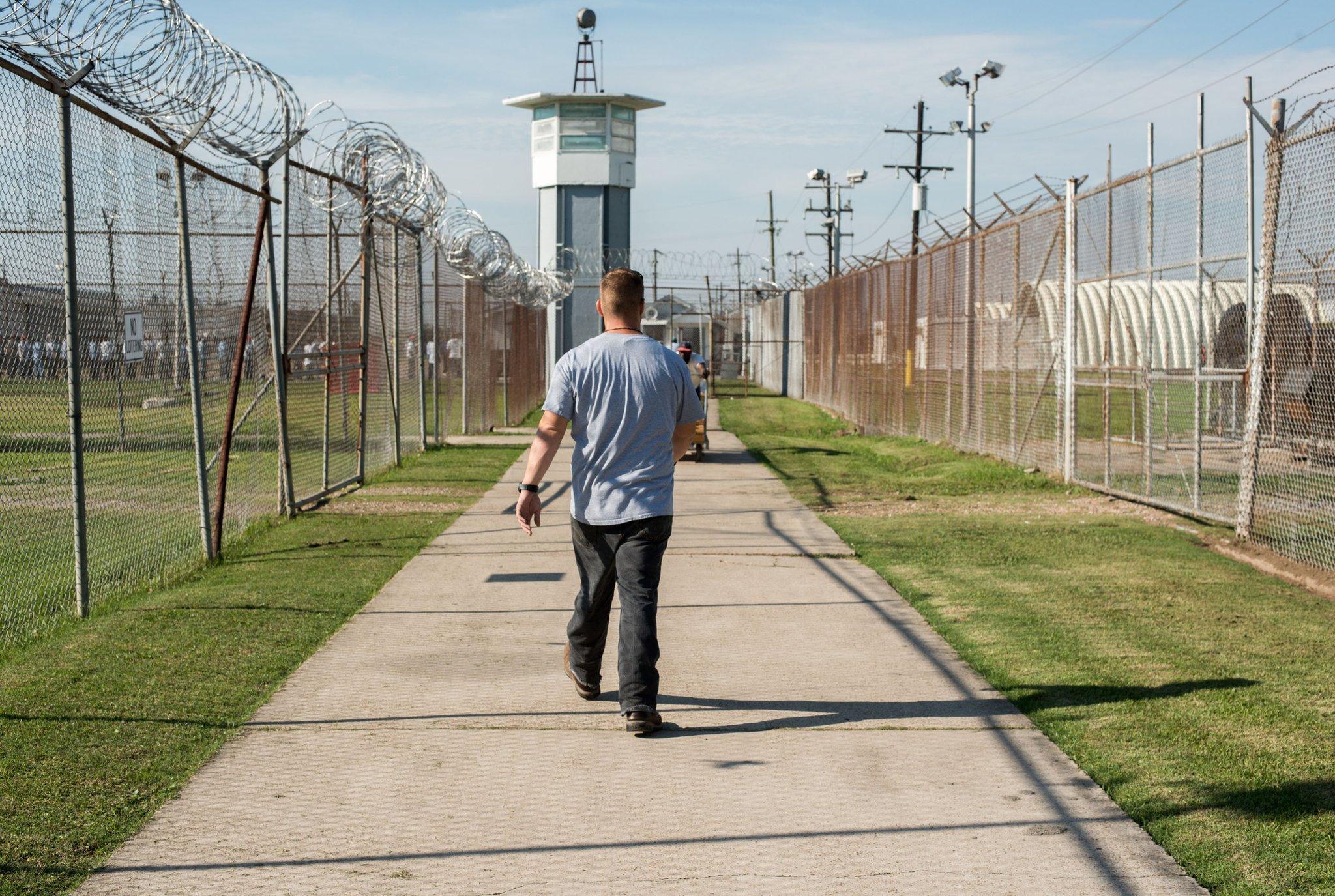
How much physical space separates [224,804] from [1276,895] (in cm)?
311

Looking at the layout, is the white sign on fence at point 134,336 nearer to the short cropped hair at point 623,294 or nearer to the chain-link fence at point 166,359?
the chain-link fence at point 166,359

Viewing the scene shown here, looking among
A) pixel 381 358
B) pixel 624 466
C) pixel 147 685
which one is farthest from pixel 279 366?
pixel 624 466

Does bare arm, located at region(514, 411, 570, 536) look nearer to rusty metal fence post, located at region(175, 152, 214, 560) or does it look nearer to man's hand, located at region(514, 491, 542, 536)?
man's hand, located at region(514, 491, 542, 536)

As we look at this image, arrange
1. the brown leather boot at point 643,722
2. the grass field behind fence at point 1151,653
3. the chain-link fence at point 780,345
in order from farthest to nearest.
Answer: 1. the chain-link fence at point 780,345
2. the brown leather boot at point 643,722
3. the grass field behind fence at point 1151,653

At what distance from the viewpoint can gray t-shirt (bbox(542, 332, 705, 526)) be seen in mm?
5547

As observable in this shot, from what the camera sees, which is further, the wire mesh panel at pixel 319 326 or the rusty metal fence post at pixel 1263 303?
the wire mesh panel at pixel 319 326

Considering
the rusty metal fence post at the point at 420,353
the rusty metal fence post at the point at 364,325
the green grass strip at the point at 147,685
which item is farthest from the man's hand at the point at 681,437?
the rusty metal fence post at the point at 420,353

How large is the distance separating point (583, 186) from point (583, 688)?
3698cm

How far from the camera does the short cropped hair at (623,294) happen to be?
225 inches

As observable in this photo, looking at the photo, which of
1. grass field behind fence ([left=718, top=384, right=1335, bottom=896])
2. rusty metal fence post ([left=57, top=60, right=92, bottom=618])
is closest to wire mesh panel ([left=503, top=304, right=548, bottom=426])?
grass field behind fence ([left=718, top=384, right=1335, bottom=896])

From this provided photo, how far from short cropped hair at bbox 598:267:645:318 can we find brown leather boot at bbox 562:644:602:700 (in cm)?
143

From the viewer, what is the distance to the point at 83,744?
5039mm

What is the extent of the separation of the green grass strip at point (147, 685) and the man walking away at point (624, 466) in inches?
59.5

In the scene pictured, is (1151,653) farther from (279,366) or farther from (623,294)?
(279,366)
